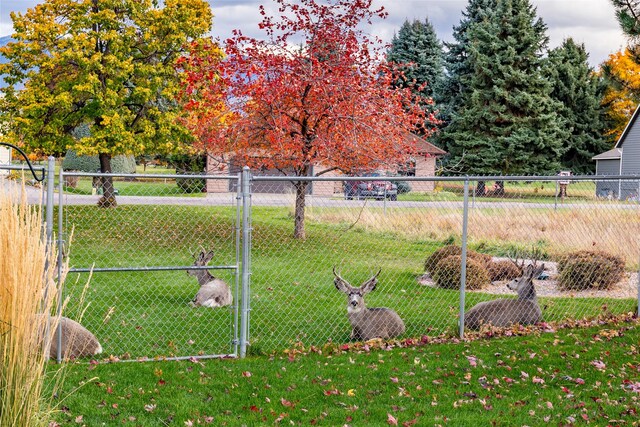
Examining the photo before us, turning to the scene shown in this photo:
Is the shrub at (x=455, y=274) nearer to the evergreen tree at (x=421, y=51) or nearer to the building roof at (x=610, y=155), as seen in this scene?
the building roof at (x=610, y=155)

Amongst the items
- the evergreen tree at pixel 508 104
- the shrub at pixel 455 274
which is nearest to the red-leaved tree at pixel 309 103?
the shrub at pixel 455 274

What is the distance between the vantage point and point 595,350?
8.37 metres

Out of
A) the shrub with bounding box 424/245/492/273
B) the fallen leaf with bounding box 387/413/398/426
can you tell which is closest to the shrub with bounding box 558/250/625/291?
the shrub with bounding box 424/245/492/273

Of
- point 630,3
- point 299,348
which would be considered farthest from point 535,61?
point 299,348

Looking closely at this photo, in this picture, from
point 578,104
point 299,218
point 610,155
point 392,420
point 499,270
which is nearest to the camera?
point 392,420

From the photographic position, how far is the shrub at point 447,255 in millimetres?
12945

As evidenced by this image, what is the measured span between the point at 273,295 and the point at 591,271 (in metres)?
5.24

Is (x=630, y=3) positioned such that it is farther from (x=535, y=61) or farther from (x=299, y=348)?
(x=535, y=61)

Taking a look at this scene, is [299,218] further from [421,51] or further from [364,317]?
[421,51]

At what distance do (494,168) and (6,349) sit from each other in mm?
38577

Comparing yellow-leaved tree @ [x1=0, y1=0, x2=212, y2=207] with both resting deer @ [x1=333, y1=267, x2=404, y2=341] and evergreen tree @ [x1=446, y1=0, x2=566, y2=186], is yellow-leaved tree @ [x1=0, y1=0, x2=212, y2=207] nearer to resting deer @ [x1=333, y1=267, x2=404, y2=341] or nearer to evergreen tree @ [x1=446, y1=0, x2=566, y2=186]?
resting deer @ [x1=333, y1=267, x2=404, y2=341]

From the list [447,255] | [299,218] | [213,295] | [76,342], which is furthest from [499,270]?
[76,342]

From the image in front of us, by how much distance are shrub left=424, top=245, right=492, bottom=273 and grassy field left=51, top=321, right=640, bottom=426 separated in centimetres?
455

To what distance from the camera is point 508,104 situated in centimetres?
4078
